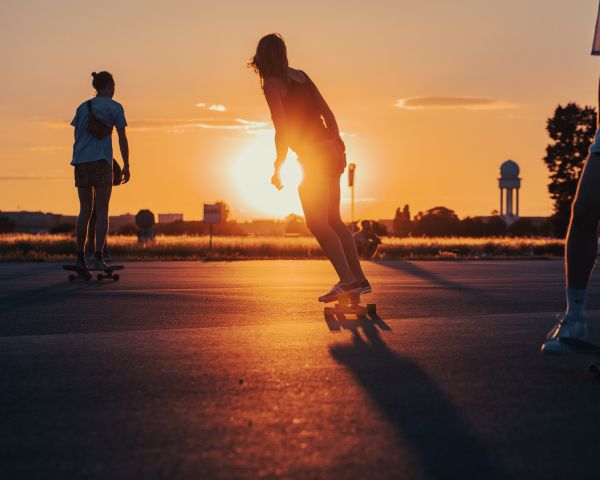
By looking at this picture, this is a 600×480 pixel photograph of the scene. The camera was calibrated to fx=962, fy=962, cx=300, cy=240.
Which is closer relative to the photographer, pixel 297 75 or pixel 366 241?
pixel 297 75

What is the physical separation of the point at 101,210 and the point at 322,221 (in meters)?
4.62

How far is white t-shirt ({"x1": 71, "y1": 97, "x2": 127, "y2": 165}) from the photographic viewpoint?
10867mm

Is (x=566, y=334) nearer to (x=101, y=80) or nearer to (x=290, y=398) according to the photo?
(x=290, y=398)

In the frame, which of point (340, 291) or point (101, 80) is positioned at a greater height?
point (101, 80)

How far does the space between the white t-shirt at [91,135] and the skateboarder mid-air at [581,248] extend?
7180 mm

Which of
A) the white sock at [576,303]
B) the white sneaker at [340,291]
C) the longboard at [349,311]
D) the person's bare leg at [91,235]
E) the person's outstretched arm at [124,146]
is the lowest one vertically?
the longboard at [349,311]

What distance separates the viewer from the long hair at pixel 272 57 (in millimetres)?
7066

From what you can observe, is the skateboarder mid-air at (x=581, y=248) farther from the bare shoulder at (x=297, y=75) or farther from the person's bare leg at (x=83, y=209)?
the person's bare leg at (x=83, y=209)

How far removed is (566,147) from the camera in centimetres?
7456

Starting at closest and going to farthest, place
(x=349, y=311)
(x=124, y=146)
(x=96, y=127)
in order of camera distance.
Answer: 1. (x=349, y=311)
2. (x=96, y=127)
3. (x=124, y=146)

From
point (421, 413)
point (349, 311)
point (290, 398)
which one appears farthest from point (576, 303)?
point (349, 311)

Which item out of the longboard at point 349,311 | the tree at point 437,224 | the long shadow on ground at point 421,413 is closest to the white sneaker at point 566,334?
the long shadow on ground at point 421,413

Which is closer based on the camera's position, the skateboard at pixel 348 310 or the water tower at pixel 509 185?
the skateboard at pixel 348 310

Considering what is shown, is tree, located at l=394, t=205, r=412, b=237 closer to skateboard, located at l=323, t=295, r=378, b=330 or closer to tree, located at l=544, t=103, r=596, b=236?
tree, located at l=544, t=103, r=596, b=236
